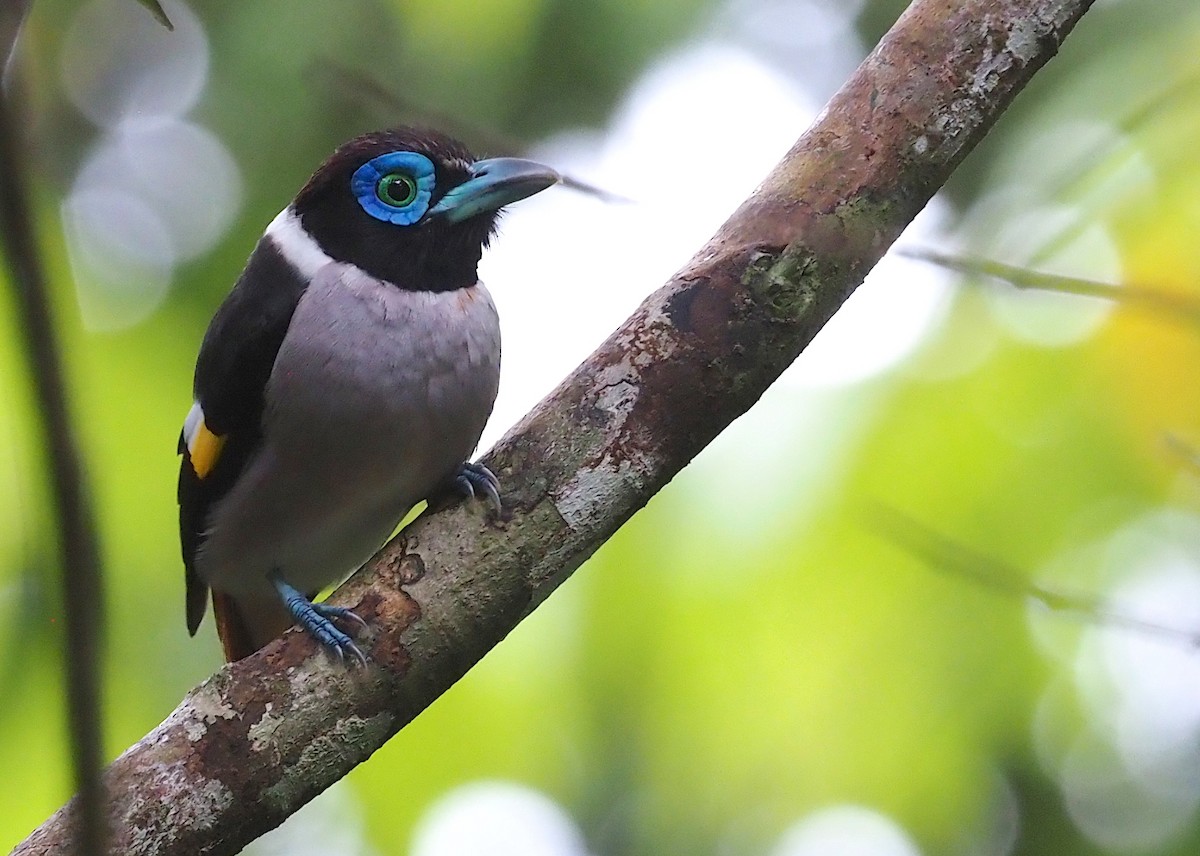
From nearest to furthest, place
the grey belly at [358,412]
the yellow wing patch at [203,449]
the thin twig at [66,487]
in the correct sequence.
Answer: the thin twig at [66,487] → the grey belly at [358,412] → the yellow wing patch at [203,449]

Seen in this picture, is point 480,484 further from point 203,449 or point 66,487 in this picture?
point 66,487

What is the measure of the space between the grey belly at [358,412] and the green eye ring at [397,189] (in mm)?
187

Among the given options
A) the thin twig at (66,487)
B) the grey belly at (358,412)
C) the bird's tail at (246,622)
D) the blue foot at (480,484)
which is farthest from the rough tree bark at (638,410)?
the thin twig at (66,487)

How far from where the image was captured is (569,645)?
4.43 meters

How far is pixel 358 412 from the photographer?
7.77 feet

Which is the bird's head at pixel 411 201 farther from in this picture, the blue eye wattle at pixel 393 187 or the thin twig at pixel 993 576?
the thin twig at pixel 993 576

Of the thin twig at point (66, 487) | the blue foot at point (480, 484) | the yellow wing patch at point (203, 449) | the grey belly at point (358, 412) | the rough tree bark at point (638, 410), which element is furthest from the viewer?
the yellow wing patch at point (203, 449)

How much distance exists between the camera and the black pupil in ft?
8.65

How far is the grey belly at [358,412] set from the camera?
2373 millimetres

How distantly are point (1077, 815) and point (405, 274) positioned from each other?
3.91 metres

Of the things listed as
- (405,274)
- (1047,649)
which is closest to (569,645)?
(1047,649)

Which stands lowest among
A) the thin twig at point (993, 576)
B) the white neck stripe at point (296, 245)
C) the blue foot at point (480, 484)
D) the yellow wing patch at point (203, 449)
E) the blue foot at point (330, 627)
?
the blue foot at point (330, 627)

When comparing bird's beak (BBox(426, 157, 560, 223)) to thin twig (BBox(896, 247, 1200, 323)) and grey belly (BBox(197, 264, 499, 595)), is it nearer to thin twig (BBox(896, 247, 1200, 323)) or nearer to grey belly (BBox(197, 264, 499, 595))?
grey belly (BBox(197, 264, 499, 595))

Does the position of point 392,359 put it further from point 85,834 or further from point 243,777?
point 85,834
